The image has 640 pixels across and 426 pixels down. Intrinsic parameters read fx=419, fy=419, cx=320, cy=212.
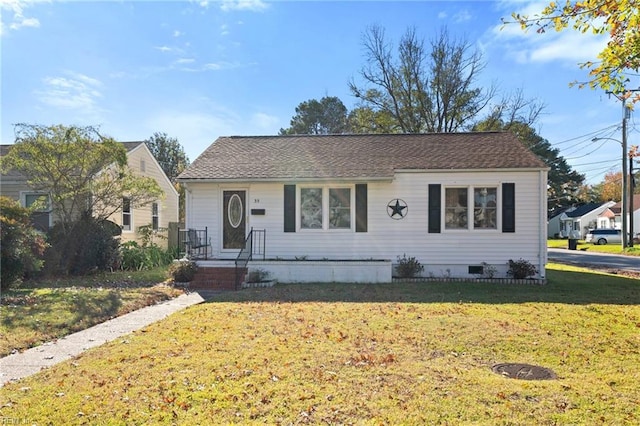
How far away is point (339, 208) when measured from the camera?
12.7 metres

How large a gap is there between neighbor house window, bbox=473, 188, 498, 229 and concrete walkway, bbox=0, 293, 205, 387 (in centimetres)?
845

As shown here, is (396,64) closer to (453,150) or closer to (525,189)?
(453,150)

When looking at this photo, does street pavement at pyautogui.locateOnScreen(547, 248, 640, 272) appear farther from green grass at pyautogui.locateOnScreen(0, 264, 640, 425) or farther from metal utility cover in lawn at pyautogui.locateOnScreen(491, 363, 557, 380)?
metal utility cover in lawn at pyautogui.locateOnScreen(491, 363, 557, 380)

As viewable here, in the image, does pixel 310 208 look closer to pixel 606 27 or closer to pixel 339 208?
pixel 339 208

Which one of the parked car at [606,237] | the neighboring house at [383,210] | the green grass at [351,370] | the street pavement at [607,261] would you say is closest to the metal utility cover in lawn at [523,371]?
the green grass at [351,370]

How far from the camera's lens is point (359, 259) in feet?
41.0

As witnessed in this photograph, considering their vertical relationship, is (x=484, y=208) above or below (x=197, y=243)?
above

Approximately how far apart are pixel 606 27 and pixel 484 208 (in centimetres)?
766

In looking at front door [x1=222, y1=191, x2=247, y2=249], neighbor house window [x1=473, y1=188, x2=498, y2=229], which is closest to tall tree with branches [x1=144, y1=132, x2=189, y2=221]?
front door [x1=222, y1=191, x2=247, y2=249]

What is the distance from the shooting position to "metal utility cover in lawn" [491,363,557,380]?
437 cm

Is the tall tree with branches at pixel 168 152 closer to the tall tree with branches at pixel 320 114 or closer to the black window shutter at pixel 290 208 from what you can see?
the tall tree with branches at pixel 320 114

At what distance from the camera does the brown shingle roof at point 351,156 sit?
1244cm

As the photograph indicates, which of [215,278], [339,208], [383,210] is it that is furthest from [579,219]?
[215,278]

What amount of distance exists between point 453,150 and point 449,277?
4158mm
